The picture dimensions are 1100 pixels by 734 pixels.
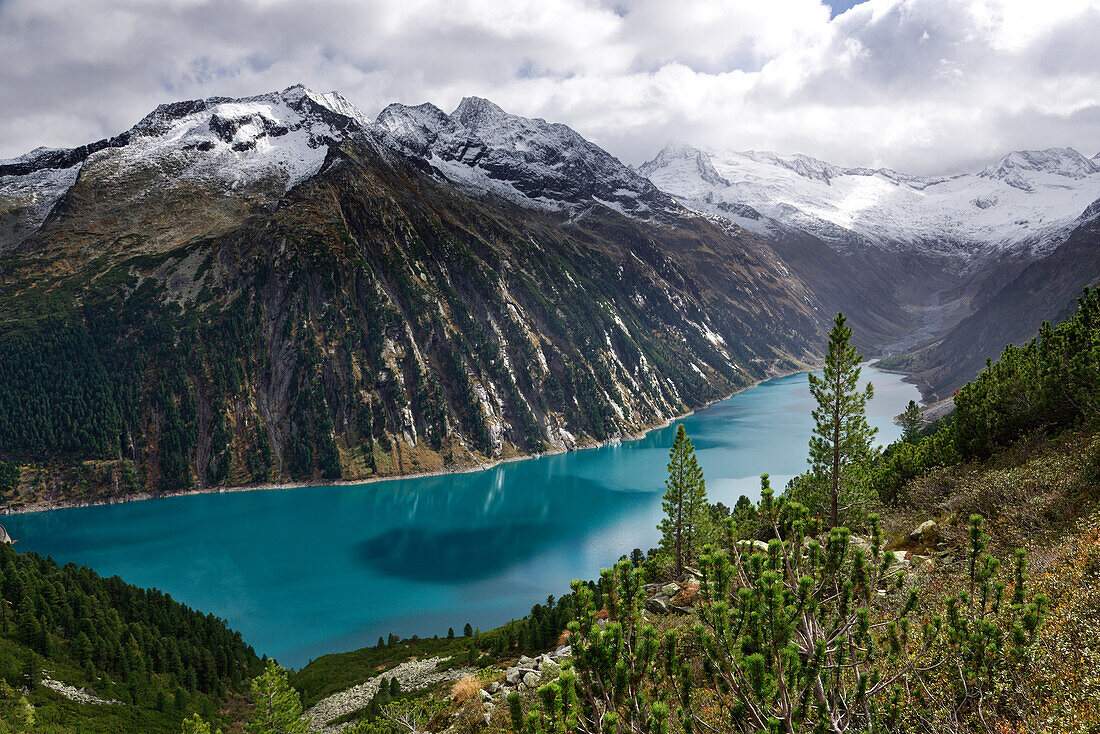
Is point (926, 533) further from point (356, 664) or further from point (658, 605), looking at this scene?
point (356, 664)

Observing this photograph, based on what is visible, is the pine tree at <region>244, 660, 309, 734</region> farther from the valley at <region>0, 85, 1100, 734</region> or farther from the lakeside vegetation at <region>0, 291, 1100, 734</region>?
the valley at <region>0, 85, 1100, 734</region>

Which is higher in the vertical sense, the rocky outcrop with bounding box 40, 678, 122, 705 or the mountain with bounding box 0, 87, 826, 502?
the mountain with bounding box 0, 87, 826, 502

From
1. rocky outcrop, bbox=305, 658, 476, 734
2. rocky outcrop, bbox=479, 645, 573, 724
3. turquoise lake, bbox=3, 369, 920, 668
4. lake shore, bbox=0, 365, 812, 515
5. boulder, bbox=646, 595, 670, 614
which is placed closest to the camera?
rocky outcrop, bbox=479, 645, 573, 724

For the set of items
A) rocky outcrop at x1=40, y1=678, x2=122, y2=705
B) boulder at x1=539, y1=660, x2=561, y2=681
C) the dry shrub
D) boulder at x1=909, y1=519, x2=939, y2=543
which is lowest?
rocky outcrop at x1=40, y1=678, x2=122, y2=705

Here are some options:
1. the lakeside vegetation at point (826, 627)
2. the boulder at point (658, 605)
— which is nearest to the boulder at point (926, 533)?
the lakeside vegetation at point (826, 627)

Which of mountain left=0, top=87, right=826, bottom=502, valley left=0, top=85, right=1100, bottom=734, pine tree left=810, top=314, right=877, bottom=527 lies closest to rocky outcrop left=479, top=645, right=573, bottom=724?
valley left=0, top=85, right=1100, bottom=734

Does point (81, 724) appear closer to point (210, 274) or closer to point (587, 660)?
point (587, 660)
